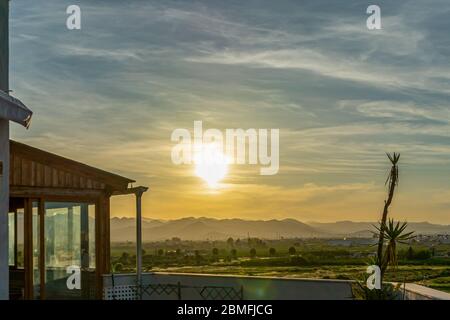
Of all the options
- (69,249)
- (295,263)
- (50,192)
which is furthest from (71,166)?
(295,263)

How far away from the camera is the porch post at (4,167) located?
9547 mm

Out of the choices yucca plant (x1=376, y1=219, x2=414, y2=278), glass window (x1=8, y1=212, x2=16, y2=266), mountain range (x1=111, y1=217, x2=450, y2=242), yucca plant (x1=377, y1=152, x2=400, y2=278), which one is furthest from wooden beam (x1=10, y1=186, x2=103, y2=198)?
mountain range (x1=111, y1=217, x2=450, y2=242)

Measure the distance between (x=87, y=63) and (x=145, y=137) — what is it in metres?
3.76

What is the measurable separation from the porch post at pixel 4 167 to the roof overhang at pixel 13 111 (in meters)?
→ 0.67

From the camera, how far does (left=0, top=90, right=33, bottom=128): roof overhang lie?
8.62 m

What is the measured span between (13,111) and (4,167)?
1225 mm

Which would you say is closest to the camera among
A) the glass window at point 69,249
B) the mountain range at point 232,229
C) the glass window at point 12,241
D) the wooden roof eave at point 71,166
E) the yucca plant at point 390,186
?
the glass window at point 12,241

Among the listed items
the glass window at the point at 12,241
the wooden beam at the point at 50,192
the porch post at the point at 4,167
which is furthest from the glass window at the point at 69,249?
the porch post at the point at 4,167

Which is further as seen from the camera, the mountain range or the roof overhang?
the mountain range

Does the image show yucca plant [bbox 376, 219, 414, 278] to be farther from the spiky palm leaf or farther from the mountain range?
the mountain range

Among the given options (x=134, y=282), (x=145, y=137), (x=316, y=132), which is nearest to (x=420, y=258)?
(x=316, y=132)

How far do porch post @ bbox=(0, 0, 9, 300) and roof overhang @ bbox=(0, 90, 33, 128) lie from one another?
67 centimetres

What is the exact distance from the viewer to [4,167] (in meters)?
9.74

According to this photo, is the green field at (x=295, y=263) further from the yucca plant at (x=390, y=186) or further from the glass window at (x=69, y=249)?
the yucca plant at (x=390, y=186)
